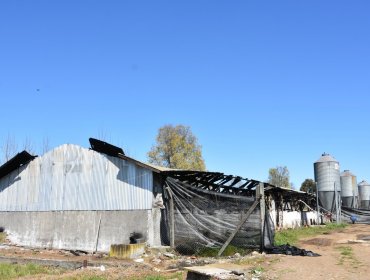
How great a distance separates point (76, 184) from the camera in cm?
1897

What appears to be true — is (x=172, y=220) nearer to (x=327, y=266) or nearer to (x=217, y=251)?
(x=217, y=251)

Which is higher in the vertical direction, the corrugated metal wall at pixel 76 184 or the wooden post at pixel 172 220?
the corrugated metal wall at pixel 76 184

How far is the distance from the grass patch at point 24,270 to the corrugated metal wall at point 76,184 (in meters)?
4.19

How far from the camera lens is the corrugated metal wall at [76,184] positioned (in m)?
17.3

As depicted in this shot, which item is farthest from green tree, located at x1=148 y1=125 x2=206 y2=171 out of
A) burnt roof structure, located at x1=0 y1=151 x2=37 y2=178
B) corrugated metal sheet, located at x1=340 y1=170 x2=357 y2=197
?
burnt roof structure, located at x1=0 y1=151 x2=37 y2=178

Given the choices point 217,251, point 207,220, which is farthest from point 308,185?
point 217,251

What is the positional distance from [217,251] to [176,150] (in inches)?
1547

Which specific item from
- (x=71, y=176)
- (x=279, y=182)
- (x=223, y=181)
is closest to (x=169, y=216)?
(x=223, y=181)

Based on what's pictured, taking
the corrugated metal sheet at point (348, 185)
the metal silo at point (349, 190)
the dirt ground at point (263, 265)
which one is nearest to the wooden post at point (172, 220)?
the dirt ground at point (263, 265)

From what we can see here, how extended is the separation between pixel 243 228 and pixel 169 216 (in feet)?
10.9

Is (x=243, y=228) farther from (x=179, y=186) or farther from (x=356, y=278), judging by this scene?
(x=356, y=278)

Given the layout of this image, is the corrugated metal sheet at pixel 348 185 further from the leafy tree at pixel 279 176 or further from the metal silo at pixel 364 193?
the leafy tree at pixel 279 176

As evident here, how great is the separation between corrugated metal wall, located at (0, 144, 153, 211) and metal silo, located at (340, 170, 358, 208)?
30.6 meters

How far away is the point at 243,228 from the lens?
1472 centimetres
